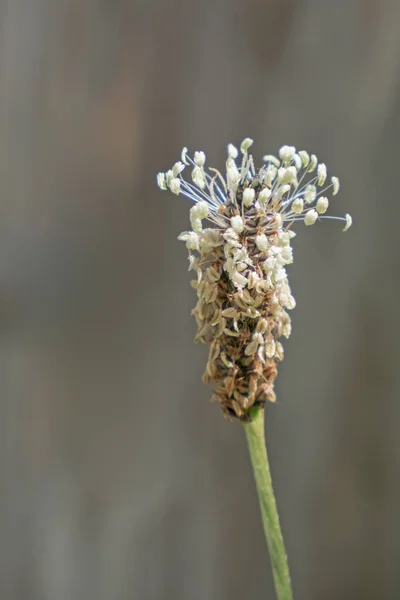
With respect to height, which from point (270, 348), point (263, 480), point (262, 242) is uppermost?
point (262, 242)

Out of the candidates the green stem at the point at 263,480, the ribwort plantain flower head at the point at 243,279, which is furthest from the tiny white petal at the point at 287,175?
the green stem at the point at 263,480

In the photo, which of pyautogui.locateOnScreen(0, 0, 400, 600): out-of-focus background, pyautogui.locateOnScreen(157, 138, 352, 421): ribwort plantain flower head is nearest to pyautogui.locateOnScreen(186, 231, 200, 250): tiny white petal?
pyautogui.locateOnScreen(157, 138, 352, 421): ribwort plantain flower head

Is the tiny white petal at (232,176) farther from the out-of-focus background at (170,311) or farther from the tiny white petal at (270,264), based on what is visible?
the out-of-focus background at (170,311)

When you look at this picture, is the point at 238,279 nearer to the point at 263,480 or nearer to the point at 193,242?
the point at 193,242

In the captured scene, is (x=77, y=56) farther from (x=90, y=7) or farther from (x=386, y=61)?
(x=386, y=61)

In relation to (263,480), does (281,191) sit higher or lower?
higher

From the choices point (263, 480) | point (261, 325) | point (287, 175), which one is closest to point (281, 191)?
point (287, 175)

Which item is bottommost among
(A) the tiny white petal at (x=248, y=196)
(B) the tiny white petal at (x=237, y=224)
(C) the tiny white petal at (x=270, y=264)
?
(C) the tiny white petal at (x=270, y=264)
